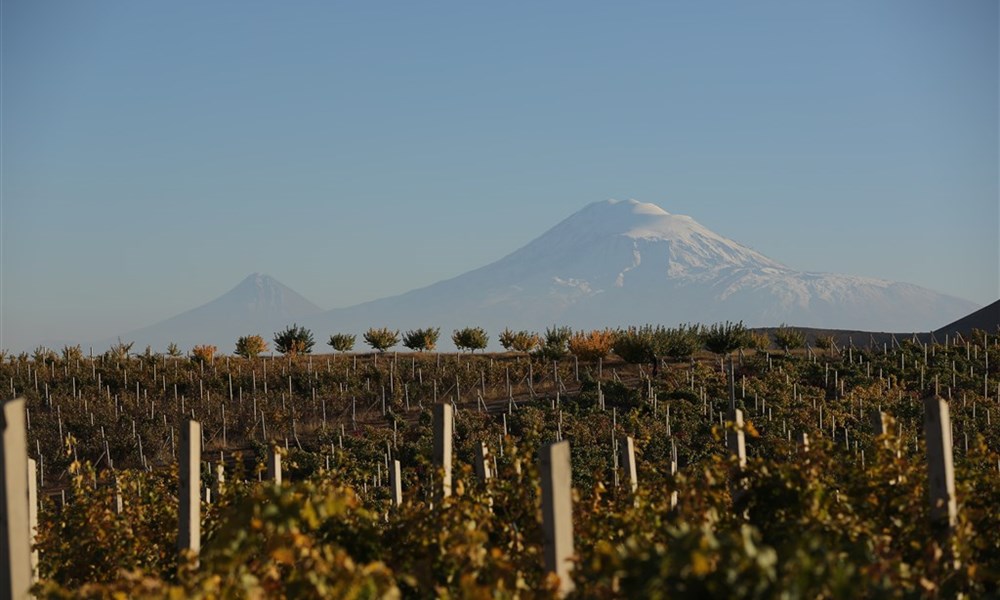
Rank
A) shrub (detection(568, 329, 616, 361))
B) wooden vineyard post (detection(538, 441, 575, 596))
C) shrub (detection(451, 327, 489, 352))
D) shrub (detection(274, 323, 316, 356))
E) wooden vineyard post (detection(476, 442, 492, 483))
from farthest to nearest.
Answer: shrub (detection(274, 323, 316, 356)), shrub (detection(451, 327, 489, 352)), shrub (detection(568, 329, 616, 361)), wooden vineyard post (detection(476, 442, 492, 483)), wooden vineyard post (detection(538, 441, 575, 596))

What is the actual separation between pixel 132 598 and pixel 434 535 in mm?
2182

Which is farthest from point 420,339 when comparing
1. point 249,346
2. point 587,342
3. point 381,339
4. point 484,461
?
point 484,461

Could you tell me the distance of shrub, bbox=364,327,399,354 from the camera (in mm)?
36844

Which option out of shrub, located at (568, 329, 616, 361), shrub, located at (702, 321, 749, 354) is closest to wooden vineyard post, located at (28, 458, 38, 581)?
shrub, located at (568, 329, 616, 361)

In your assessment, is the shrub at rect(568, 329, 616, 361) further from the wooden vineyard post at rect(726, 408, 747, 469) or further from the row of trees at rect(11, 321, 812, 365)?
the wooden vineyard post at rect(726, 408, 747, 469)

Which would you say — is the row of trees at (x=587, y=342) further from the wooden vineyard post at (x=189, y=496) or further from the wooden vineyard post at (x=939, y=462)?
the wooden vineyard post at (x=189, y=496)

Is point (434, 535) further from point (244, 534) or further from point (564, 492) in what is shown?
point (244, 534)

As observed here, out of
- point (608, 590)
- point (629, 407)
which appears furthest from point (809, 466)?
point (629, 407)

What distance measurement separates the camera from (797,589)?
11.7 feet

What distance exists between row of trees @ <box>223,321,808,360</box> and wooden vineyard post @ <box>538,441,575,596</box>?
24.3 m

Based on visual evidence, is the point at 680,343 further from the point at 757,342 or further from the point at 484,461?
the point at 484,461

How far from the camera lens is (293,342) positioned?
1431 inches

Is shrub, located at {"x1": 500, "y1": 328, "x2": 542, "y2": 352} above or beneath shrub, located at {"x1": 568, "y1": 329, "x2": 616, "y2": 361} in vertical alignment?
above

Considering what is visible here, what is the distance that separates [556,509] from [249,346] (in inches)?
1235
